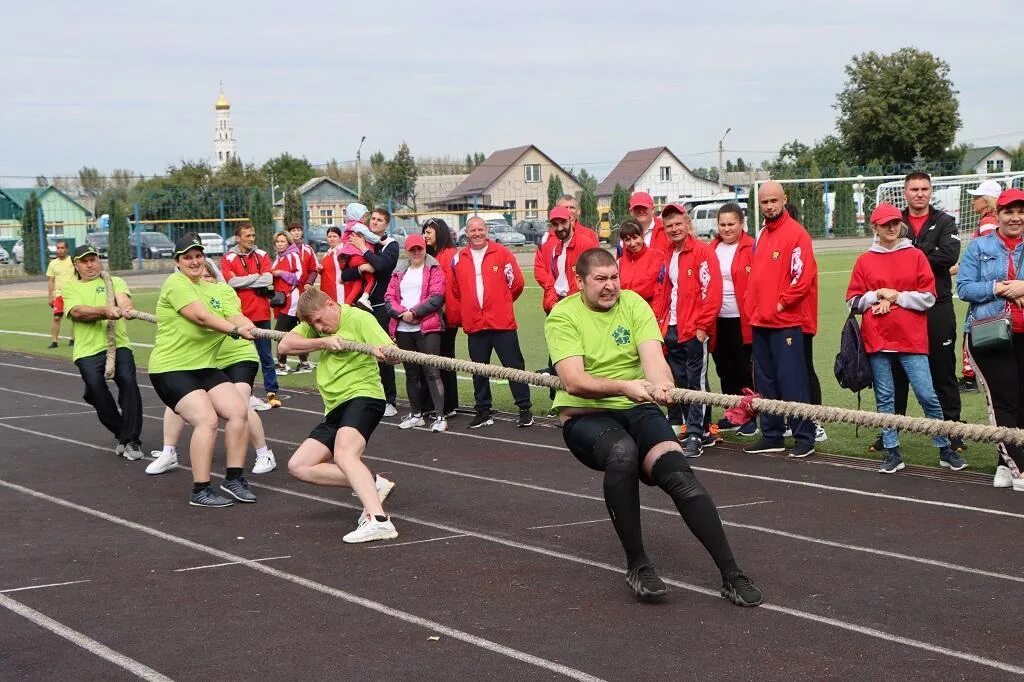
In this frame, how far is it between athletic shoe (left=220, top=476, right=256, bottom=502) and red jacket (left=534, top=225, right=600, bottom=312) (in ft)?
12.2

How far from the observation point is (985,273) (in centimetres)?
879

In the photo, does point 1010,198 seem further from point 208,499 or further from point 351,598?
point 208,499

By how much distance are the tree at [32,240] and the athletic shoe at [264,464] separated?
43.0 meters

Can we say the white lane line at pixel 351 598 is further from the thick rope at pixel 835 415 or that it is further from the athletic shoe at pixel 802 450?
the athletic shoe at pixel 802 450

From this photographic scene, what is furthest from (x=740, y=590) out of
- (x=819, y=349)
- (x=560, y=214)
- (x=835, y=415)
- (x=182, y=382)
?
(x=819, y=349)

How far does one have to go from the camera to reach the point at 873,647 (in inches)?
221

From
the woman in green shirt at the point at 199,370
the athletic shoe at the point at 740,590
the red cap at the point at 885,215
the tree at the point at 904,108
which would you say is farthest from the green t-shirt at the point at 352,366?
the tree at the point at 904,108

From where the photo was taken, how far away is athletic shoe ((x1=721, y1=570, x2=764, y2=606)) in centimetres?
625

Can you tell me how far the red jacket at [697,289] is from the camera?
10578 mm

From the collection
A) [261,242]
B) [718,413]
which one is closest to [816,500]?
[718,413]

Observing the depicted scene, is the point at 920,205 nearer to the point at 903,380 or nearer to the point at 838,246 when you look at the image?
the point at 903,380

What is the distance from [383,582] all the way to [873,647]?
2.61 meters

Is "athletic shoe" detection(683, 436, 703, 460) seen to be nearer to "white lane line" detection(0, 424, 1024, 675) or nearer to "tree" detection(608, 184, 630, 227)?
"white lane line" detection(0, 424, 1024, 675)

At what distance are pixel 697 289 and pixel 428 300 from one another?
2.77m
